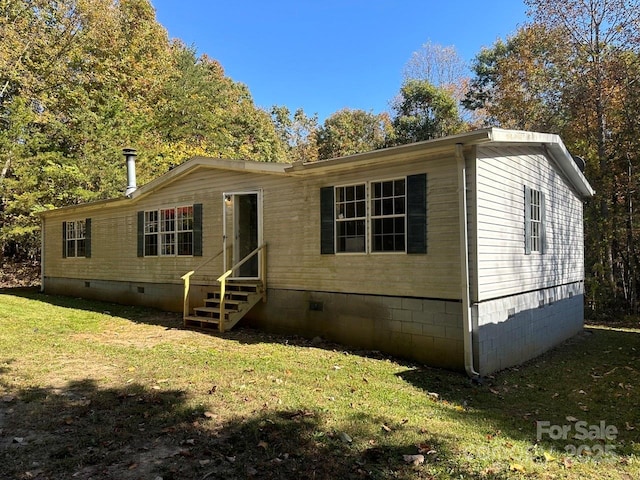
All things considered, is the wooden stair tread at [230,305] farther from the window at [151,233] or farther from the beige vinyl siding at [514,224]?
the beige vinyl siding at [514,224]

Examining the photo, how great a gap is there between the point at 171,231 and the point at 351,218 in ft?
17.9

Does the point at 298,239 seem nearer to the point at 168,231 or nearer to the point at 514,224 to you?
the point at 514,224

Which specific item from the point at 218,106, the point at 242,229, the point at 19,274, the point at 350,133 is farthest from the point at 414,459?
the point at 350,133

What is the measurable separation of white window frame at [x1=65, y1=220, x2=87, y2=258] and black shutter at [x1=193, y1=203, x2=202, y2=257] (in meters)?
5.60

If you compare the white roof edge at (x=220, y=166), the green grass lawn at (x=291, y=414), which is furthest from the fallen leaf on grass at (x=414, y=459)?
the white roof edge at (x=220, y=166)

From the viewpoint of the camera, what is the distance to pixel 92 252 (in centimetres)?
1320

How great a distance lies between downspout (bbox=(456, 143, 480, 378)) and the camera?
19.5 ft

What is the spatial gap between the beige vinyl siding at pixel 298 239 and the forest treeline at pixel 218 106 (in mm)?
5804

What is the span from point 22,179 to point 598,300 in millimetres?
20817

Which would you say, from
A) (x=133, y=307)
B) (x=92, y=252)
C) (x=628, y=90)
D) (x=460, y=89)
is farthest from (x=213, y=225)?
(x=460, y=89)

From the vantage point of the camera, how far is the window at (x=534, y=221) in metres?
7.73

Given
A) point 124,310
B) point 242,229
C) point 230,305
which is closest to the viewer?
point 230,305

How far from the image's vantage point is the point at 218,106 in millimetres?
26922

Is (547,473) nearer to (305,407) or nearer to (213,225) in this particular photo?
(305,407)
